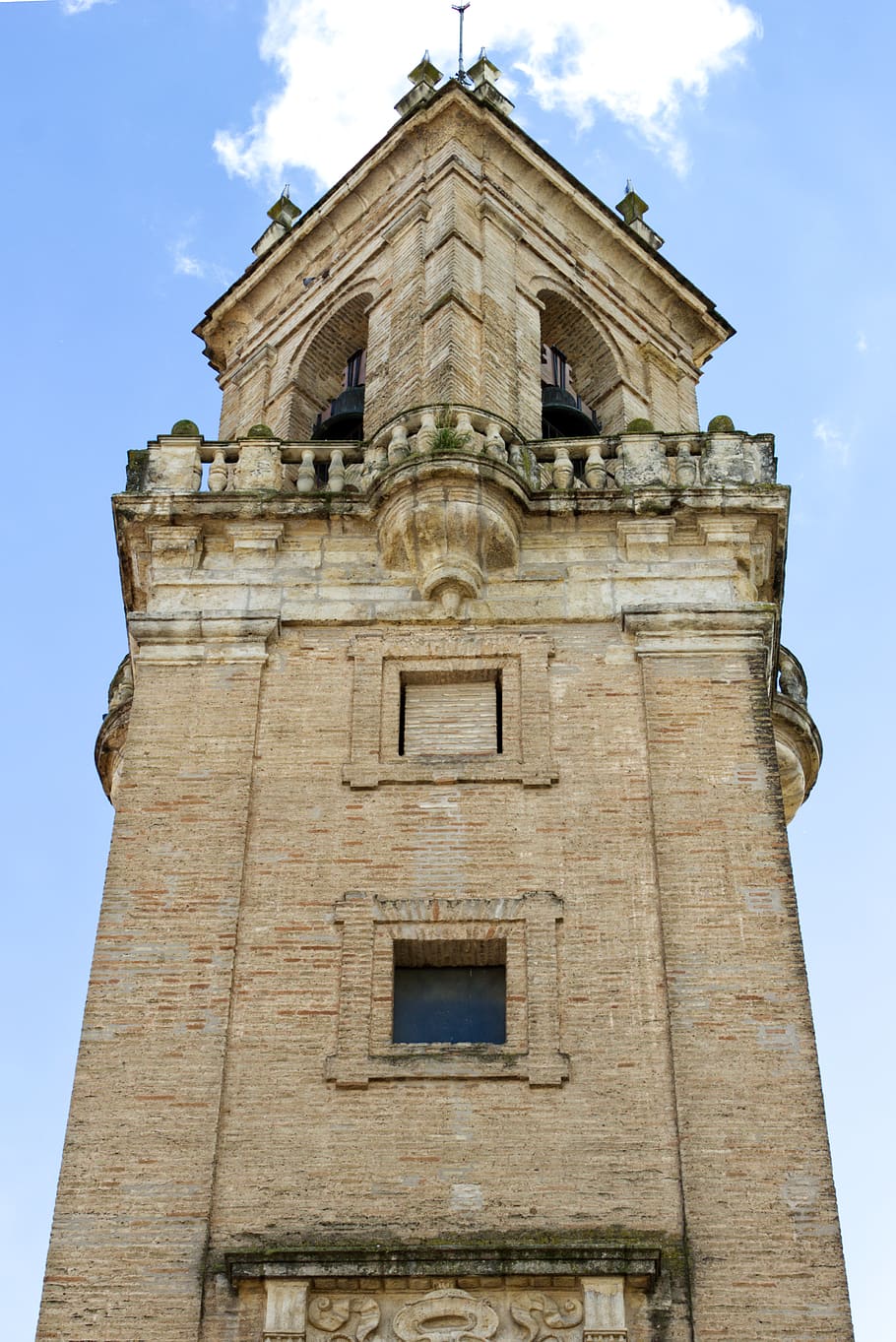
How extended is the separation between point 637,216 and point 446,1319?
56.9 ft

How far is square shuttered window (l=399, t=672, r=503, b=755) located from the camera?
17.8m

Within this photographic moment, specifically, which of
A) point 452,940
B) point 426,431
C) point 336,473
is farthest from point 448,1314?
point 336,473

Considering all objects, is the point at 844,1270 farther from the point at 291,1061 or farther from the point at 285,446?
the point at 285,446

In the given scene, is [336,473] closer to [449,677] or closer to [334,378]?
[449,677]

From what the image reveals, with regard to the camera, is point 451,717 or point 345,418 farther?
point 345,418

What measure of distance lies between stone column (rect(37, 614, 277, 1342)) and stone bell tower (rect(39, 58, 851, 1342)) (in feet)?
0.08

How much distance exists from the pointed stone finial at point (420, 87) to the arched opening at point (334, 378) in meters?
2.67

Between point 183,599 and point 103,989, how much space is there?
444 centimetres

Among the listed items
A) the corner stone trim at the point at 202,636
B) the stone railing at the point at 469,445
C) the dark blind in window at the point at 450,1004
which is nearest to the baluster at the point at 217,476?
the stone railing at the point at 469,445

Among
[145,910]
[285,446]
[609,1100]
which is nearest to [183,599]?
[285,446]

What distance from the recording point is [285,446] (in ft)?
67.1

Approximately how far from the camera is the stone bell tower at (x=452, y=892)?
14.0 metres

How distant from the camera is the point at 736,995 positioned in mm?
15500

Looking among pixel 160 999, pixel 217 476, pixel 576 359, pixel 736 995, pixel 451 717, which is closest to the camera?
pixel 736 995
